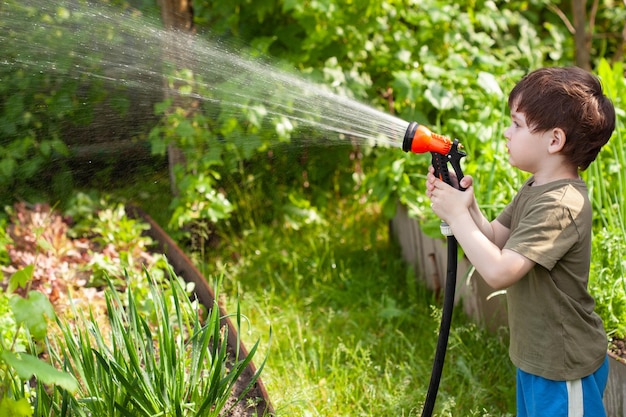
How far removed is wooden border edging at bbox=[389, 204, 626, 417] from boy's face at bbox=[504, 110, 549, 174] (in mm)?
842

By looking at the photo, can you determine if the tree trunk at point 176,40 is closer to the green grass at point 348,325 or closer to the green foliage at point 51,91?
the green foliage at point 51,91

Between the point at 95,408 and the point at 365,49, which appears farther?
the point at 365,49

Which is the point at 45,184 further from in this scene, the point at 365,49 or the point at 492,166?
the point at 492,166

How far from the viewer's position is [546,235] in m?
1.86

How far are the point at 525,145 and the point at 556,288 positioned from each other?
387 mm

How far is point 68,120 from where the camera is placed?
18.0ft

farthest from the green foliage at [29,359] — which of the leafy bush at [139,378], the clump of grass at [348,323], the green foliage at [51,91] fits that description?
the green foliage at [51,91]

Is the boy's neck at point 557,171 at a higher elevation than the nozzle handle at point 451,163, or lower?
higher

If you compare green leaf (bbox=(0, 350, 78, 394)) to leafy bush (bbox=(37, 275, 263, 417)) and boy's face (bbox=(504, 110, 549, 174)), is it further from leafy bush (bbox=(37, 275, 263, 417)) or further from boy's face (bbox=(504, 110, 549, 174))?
boy's face (bbox=(504, 110, 549, 174))

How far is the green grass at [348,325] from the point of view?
290 cm

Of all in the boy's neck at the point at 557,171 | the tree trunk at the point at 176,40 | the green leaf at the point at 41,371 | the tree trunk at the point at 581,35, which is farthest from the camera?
the tree trunk at the point at 581,35

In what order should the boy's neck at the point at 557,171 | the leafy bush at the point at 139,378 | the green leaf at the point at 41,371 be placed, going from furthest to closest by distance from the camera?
→ the leafy bush at the point at 139,378
the boy's neck at the point at 557,171
the green leaf at the point at 41,371

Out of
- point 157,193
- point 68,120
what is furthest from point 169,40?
point 68,120

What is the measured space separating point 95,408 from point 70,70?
3.47m
